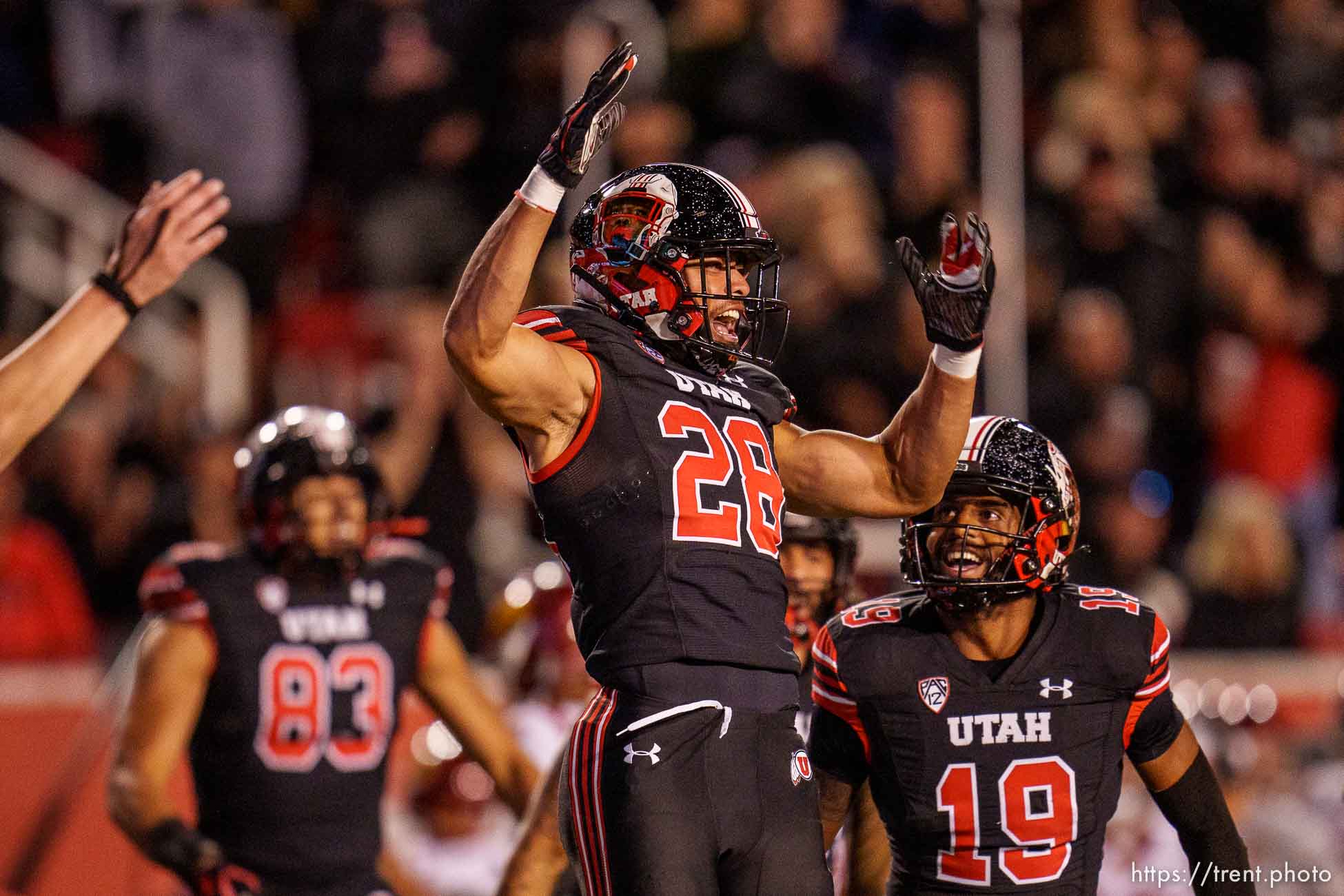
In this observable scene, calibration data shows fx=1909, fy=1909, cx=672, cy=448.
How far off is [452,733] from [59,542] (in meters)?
3.55

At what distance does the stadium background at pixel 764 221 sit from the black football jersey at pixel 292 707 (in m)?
1.84

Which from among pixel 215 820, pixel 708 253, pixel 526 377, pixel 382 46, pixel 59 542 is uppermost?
pixel 382 46

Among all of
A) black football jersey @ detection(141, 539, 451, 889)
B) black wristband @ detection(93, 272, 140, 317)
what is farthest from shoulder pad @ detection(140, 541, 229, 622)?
black wristband @ detection(93, 272, 140, 317)

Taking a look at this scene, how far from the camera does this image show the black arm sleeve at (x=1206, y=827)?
4.35 meters

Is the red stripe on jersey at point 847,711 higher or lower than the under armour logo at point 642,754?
lower

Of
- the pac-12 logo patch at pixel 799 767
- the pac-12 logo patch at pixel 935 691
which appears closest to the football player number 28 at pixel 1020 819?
the pac-12 logo patch at pixel 935 691

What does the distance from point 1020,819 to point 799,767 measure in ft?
2.29

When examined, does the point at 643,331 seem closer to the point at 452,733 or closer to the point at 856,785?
the point at 856,785

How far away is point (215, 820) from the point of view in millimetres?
5355

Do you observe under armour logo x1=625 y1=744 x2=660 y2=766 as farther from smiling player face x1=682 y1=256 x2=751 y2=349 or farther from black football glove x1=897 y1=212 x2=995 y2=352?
black football glove x1=897 y1=212 x2=995 y2=352

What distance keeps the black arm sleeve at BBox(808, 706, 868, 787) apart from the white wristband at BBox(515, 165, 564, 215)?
4.79 feet

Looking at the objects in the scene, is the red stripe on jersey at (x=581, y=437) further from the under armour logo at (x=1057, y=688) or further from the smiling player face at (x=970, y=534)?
the under armour logo at (x=1057, y=688)

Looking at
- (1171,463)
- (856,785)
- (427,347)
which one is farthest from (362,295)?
(856,785)

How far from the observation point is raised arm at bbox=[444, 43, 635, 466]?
3617 millimetres
